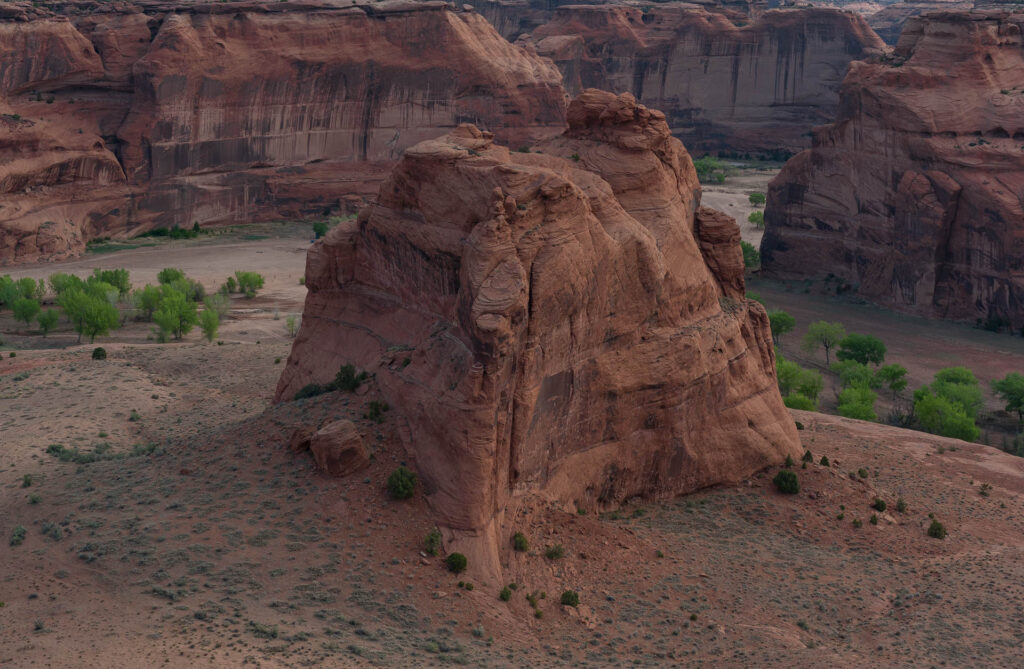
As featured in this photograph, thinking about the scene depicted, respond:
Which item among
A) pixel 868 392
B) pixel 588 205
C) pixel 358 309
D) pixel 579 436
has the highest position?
pixel 588 205

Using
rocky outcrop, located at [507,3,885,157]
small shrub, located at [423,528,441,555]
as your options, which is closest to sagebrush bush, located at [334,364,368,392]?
small shrub, located at [423,528,441,555]

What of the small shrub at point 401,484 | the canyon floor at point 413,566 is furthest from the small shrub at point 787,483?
the small shrub at point 401,484

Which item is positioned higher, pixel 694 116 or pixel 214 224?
pixel 694 116

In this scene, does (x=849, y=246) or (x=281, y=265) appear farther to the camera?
(x=281, y=265)

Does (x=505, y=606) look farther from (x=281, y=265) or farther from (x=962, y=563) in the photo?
(x=281, y=265)

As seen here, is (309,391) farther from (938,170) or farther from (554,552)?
(938,170)

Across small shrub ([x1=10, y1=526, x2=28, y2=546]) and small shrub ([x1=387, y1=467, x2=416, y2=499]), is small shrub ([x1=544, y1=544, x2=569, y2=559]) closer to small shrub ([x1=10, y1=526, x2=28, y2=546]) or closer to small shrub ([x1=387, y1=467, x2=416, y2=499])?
small shrub ([x1=387, y1=467, x2=416, y2=499])

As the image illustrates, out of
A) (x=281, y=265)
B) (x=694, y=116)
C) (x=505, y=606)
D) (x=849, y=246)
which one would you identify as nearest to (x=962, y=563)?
(x=505, y=606)

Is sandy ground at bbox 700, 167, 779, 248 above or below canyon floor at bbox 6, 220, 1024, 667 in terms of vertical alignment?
above

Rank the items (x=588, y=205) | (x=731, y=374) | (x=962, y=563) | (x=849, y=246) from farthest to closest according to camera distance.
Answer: (x=849, y=246) → (x=731, y=374) → (x=962, y=563) → (x=588, y=205)
